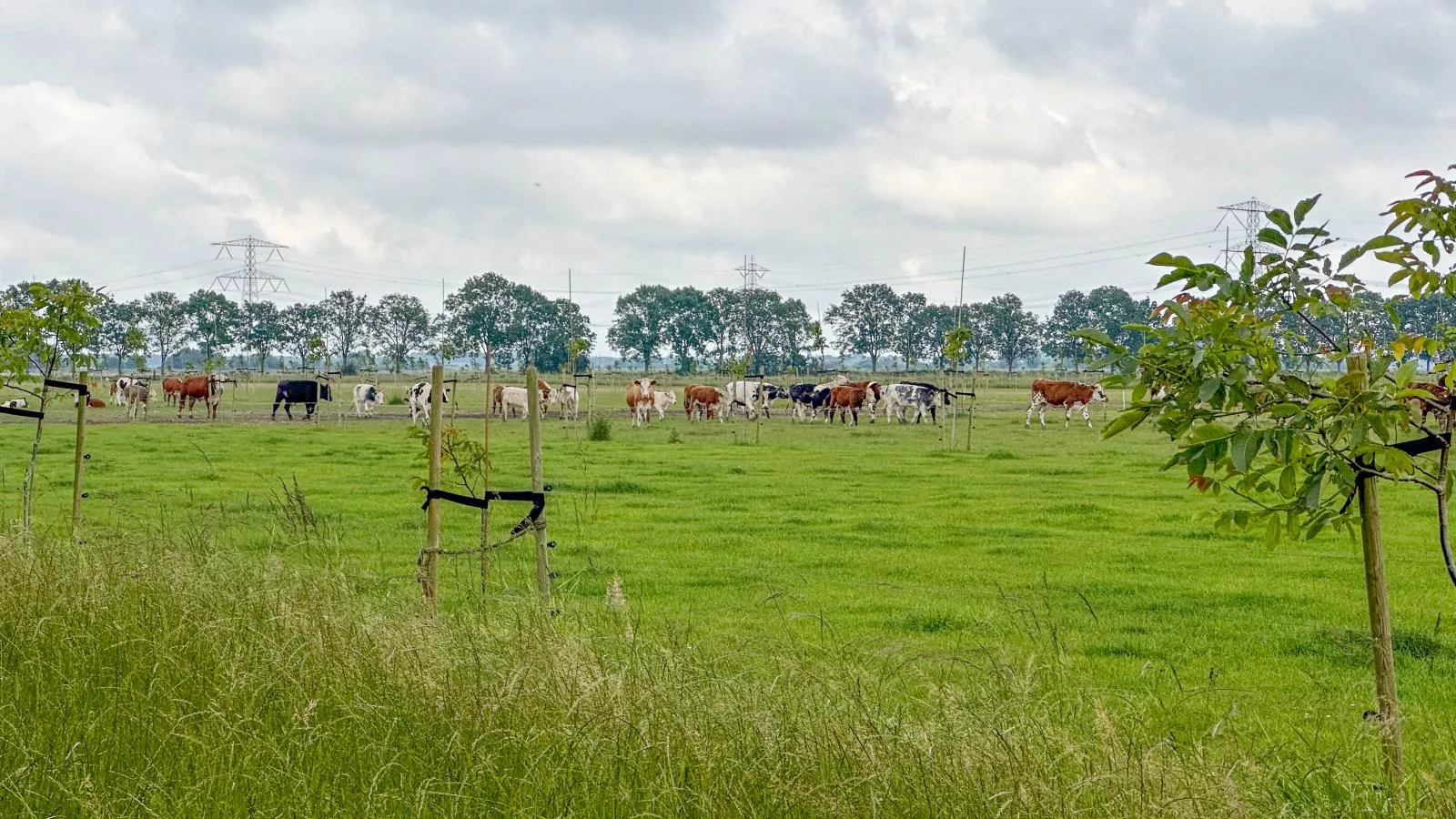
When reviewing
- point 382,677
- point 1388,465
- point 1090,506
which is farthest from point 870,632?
point 1090,506

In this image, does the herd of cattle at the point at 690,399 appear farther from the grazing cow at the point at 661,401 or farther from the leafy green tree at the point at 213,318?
the leafy green tree at the point at 213,318

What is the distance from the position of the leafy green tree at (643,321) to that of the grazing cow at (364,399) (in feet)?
260

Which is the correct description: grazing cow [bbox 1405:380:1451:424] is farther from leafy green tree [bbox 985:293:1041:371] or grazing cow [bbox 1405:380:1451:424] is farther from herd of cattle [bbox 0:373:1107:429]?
leafy green tree [bbox 985:293:1041:371]

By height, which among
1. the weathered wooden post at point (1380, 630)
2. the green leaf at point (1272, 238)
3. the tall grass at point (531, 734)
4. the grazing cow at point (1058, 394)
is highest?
the green leaf at point (1272, 238)

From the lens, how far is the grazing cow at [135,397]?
41281mm

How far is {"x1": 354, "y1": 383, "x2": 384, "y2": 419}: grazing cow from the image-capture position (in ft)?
141

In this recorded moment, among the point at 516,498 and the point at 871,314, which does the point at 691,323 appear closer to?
the point at 871,314

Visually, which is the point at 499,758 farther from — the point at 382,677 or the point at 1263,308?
the point at 1263,308

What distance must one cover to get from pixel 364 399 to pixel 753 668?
41.2m

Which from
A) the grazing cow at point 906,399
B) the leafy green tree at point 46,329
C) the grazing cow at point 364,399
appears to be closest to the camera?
the leafy green tree at point 46,329

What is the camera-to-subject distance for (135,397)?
41438 mm

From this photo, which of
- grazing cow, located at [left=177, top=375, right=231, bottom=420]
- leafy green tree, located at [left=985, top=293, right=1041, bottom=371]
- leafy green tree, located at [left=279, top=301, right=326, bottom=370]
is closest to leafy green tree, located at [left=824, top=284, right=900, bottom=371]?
leafy green tree, located at [left=985, top=293, right=1041, bottom=371]

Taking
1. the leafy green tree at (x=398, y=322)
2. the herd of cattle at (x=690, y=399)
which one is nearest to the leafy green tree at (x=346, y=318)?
the leafy green tree at (x=398, y=322)

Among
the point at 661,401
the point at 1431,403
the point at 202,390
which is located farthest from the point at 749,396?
the point at 1431,403
